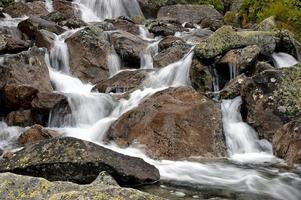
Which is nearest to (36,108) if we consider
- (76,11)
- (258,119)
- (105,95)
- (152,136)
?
(105,95)

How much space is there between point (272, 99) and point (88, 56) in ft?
27.2

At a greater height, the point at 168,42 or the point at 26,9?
the point at 26,9

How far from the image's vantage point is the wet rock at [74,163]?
7438 mm

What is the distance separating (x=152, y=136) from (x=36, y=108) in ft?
13.5

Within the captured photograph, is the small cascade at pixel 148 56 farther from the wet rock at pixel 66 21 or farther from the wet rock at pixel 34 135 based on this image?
the wet rock at pixel 34 135

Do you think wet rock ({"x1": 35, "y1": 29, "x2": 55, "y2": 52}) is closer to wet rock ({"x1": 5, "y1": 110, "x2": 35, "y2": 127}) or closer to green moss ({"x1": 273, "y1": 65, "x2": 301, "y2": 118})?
wet rock ({"x1": 5, "y1": 110, "x2": 35, "y2": 127})

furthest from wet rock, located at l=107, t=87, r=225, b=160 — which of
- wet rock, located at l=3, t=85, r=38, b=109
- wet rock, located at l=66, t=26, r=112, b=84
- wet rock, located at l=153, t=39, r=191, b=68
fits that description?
wet rock, located at l=66, t=26, r=112, b=84

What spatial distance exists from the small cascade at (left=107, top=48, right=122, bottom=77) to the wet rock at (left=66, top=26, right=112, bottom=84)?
0.49ft

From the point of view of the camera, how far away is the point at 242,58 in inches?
563

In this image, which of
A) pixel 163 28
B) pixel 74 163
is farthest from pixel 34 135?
pixel 163 28

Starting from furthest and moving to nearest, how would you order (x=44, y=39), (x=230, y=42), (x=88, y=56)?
1. (x=44, y=39)
2. (x=88, y=56)
3. (x=230, y=42)

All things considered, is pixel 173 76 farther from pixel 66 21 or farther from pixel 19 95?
pixel 66 21

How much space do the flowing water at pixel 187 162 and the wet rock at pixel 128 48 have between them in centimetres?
36

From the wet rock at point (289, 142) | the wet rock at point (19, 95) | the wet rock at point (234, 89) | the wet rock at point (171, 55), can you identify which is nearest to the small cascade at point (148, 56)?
the wet rock at point (171, 55)
